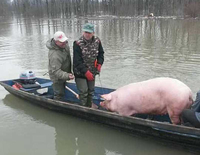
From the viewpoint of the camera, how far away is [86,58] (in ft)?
20.8

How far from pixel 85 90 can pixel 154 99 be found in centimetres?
193

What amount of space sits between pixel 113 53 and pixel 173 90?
36.6 ft

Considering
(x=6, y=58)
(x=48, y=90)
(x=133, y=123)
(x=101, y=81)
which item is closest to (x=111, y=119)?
(x=133, y=123)

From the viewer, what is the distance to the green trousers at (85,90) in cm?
659

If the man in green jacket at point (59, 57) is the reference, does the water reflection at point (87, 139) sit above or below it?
below

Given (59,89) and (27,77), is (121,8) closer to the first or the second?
(27,77)

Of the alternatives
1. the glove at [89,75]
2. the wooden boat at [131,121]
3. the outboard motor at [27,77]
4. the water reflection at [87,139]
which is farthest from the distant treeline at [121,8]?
the glove at [89,75]

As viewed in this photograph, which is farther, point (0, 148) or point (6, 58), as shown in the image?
point (6, 58)

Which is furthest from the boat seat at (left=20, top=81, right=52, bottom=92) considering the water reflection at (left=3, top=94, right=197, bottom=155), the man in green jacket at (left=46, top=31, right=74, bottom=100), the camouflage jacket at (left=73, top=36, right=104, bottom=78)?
the camouflage jacket at (left=73, top=36, right=104, bottom=78)

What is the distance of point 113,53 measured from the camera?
16.2 meters

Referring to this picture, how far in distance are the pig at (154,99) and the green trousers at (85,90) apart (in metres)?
0.69

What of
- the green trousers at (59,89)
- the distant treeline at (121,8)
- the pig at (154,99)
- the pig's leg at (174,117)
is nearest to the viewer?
the pig at (154,99)

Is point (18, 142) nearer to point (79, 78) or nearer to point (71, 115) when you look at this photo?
point (71, 115)

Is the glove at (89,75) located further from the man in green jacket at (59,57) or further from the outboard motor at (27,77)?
the outboard motor at (27,77)
